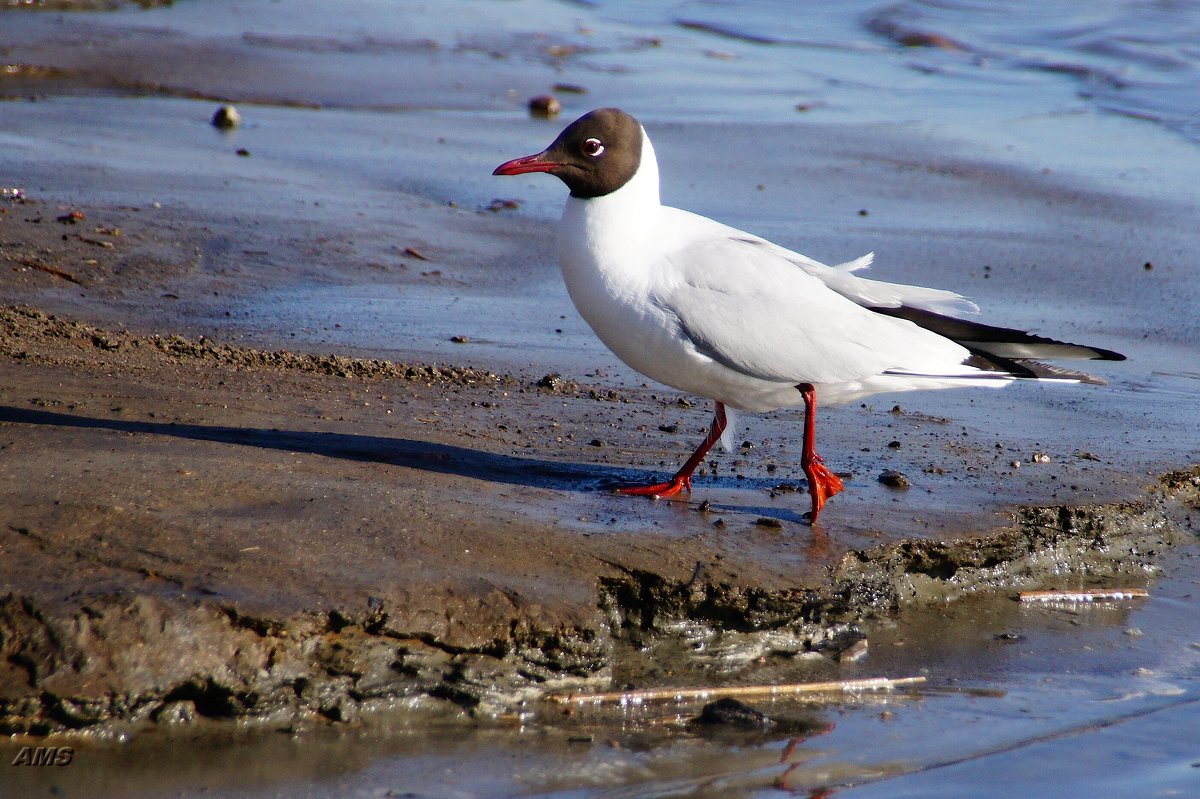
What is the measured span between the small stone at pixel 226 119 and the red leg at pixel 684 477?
7379mm

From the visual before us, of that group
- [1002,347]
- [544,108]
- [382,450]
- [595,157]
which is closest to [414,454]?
[382,450]

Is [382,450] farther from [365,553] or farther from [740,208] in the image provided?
[740,208]

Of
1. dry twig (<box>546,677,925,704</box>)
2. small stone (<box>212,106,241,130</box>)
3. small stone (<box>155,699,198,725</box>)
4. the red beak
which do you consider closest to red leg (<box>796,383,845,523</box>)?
dry twig (<box>546,677,925,704</box>)

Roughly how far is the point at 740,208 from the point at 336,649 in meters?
6.66

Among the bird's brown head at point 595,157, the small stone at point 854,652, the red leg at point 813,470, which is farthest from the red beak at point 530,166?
the small stone at point 854,652

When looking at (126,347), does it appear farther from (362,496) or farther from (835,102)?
(835,102)

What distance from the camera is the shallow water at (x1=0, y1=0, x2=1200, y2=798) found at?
3455mm

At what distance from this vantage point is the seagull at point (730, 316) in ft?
15.0

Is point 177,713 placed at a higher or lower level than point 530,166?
lower

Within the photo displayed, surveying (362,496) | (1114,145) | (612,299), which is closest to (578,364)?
(612,299)

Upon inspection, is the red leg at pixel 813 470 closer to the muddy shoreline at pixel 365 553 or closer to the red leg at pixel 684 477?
the muddy shoreline at pixel 365 553

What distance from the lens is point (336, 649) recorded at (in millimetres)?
3490

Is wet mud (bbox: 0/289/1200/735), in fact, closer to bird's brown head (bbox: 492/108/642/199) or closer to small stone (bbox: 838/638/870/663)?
small stone (bbox: 838/638/870/663)

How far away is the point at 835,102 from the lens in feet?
45.3
